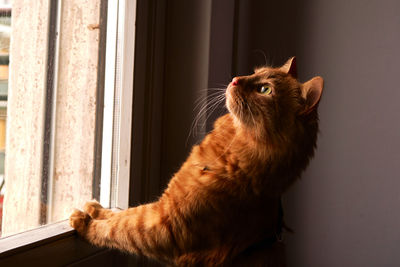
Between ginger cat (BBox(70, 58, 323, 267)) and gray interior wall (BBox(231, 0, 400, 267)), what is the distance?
2.06 feet

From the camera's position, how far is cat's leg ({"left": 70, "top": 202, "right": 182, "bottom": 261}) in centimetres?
83

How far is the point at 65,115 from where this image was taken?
41.3 inches

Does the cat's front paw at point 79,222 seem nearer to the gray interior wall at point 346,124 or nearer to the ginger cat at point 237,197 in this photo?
the ginger cat at point 237,197

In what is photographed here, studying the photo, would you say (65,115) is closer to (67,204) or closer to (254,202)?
(67,204)

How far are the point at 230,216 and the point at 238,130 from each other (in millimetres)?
239

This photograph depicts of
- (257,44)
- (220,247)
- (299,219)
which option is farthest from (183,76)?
(299,219)

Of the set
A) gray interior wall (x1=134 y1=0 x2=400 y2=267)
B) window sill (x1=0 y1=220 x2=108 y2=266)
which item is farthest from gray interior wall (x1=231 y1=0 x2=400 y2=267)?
window sill (x1=0 y1=220 x2=108 y2=266)

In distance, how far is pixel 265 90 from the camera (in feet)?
3.08

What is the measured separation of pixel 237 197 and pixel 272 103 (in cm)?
26

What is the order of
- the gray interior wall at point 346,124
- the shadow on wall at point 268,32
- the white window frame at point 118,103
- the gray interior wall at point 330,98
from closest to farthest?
1. the white window frame at point 118,103
2. the gray interior wall at point 330,98
3. the gray interior wall at point 346,124
4. the shadow on wall at point 268,32

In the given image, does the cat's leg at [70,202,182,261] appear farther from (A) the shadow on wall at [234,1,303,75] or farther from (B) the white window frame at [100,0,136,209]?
(A) the shadow on wall at [234,1,303,75]

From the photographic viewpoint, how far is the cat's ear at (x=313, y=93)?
0.84 metres

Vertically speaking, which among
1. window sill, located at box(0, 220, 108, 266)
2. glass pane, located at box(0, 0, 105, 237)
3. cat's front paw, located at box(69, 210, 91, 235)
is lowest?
window sill, located at box(0, 220, 108, 266)

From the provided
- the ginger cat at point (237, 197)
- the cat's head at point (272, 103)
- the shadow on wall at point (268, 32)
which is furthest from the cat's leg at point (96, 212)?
the shadow on wall at point (268, 32)
